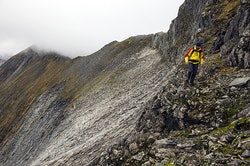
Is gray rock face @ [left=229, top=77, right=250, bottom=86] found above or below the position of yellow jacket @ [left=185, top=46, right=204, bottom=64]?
below

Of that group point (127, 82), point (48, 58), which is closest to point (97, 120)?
point (127, 82)

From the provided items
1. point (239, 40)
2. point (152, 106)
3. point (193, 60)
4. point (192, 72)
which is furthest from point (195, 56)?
point (152, 106)

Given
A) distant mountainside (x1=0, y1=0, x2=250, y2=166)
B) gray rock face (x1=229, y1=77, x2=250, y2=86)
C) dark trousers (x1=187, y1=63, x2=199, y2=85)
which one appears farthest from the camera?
dark trousers (x1=187, y1=63, x2=199, y2=85)

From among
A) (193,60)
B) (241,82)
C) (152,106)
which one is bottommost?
(152,106)

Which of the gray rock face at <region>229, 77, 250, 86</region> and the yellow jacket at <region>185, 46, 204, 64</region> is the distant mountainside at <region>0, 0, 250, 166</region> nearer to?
the gray rock face at <region>229, 77, 250, 86</region>

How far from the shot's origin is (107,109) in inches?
1553

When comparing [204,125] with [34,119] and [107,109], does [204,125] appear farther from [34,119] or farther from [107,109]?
[34,119]

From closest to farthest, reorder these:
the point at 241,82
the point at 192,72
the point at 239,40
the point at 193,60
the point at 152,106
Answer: the point at 241,82
the point at 192,72
the point at 193,60
the point at 152,106
the point at 239,40

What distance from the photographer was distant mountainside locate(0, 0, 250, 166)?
55.3 feet

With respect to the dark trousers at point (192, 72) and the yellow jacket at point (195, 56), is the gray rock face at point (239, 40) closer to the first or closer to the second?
the yellow jacket at point (195, 56)

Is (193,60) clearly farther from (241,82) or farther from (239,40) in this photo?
(241,82)

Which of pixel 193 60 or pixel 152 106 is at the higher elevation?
pixel 193 60

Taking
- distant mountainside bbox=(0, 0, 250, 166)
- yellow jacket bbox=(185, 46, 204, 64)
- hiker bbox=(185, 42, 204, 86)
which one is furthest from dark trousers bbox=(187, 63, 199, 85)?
distant mountainside bbox=(0, 0, 250, 166)

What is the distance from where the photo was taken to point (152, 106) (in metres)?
22.1
